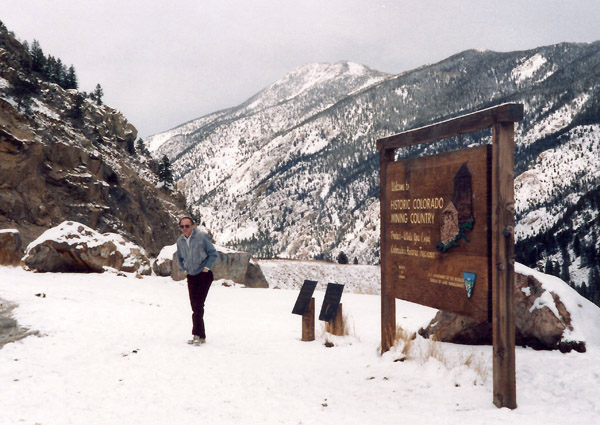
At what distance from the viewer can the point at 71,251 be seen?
1317 cm

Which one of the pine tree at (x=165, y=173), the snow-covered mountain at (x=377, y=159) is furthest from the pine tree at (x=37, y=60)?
the snow-covered mountain at (x=377, y=159)

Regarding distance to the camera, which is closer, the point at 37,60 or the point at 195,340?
the point at 195,340

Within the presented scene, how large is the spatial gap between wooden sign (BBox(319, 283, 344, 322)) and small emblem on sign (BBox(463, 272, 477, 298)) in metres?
3.03

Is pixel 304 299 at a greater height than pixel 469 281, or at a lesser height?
lesser

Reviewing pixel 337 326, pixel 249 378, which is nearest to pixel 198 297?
pixel 249 378

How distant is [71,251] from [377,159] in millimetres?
141298

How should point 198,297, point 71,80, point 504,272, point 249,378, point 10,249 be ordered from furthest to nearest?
point 71,80
point 10,249
point 198,297
point 249,378
point 504,272

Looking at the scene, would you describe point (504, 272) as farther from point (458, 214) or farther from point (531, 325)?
point (531, 325)

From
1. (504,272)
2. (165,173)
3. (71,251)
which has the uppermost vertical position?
(165,173)

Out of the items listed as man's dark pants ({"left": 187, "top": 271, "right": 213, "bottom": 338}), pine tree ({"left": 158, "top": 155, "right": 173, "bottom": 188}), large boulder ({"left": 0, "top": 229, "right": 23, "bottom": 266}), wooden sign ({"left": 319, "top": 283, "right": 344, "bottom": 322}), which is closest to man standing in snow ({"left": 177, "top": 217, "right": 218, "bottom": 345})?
man's dark pants ({"left": 187, "top": 271, "right": 213, "bottom": 338})

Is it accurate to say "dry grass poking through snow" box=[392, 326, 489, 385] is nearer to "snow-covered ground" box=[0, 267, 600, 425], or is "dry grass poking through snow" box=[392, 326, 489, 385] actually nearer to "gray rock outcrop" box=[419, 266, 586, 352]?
"snow-covered ground" box=[0, 267, 600, 425]

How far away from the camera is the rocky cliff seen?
23609mm

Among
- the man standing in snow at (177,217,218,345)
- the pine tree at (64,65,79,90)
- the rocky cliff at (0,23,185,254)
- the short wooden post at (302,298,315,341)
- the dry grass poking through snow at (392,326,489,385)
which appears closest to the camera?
the dry grass poking through snow at (392,326,489,385)

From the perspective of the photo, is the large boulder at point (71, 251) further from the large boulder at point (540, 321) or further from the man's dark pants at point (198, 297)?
the large boulder at point (540, 321)
